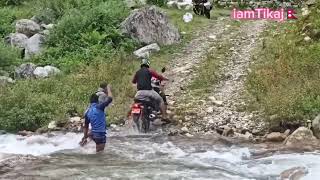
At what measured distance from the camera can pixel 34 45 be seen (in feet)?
60.4

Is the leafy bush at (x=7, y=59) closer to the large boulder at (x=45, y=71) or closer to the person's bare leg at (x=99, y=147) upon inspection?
the large boulder at (x=45, y=71)

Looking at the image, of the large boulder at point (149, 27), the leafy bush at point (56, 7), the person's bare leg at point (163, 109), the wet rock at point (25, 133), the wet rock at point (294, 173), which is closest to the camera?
the wet rock at point (294, 173)

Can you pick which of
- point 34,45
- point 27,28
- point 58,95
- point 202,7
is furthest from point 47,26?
point 202,7

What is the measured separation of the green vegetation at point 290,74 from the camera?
12195 mm

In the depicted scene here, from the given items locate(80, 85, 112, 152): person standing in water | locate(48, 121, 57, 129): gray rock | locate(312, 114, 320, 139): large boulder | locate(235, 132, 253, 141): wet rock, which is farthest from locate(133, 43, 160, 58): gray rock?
locate(312, 114, 320, 139): large boulder

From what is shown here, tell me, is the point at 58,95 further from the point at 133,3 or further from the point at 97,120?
the point at 133,3

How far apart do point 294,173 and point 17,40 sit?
12.0m

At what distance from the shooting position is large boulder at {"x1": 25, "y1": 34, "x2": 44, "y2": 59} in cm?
1789

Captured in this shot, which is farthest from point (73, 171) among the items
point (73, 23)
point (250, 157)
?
point (73, 23)

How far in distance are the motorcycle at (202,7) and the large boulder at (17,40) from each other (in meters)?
7.55

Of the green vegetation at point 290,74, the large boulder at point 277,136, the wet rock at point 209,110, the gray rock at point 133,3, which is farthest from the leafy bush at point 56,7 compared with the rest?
the large boulder at point 277,136

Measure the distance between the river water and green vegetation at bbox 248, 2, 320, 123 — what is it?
168 cm

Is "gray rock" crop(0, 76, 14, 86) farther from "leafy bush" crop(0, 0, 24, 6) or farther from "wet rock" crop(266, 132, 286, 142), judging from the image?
"leafy bush" crop(0, 0, 24, 6)

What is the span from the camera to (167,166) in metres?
10.1
